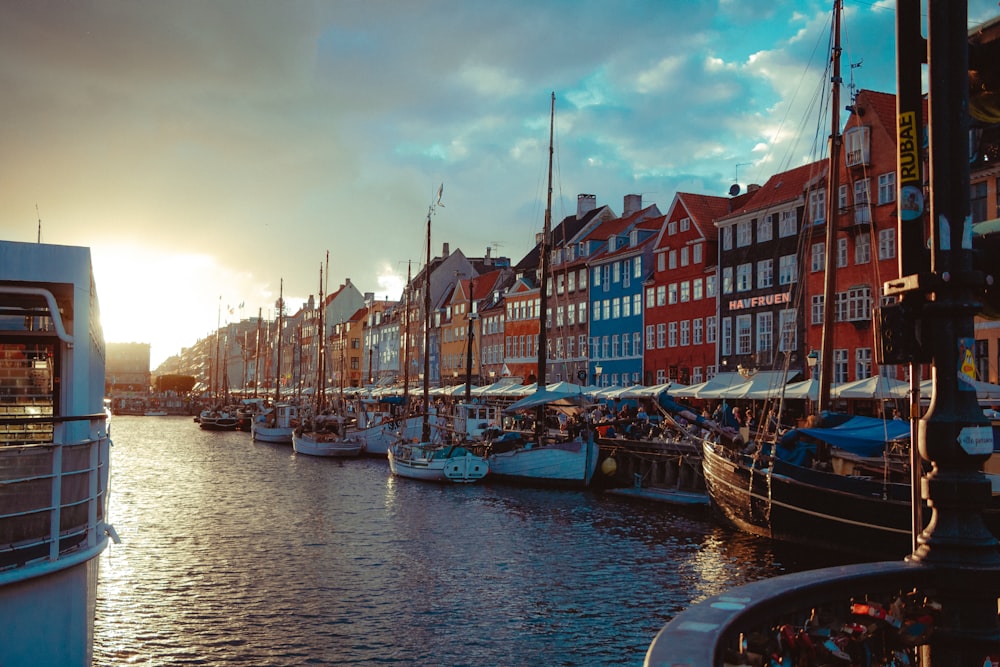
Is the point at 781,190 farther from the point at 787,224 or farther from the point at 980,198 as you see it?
the point at 980,198

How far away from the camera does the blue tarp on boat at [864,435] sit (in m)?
25.4

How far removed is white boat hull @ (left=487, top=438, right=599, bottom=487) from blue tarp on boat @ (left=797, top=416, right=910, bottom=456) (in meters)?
16.4

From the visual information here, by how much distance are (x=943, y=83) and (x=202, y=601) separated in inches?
718

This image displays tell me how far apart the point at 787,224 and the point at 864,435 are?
32.8 meters

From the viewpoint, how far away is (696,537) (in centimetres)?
2884

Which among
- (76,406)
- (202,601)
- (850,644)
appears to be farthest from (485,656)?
(850,644)

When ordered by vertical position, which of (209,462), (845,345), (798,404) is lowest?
(209,462)

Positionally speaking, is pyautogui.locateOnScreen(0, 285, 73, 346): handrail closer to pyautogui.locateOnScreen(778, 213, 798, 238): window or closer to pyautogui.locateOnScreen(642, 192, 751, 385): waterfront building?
pyautogui.locateOnScreen(778, 213, 798, 238): window

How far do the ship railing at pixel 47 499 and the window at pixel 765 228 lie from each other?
5291 centimetres

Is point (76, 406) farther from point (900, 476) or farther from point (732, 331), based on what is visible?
point (732, 331)

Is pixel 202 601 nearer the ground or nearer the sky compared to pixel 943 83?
nearer the ground

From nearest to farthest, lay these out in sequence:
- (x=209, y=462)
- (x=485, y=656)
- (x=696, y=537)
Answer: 1. (x=485, y=656)
2. (x=696, y=537)
3. (x=209, y=462)

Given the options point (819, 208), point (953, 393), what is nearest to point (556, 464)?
point (819, 208)

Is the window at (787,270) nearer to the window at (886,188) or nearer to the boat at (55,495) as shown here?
the window at (886,188)
